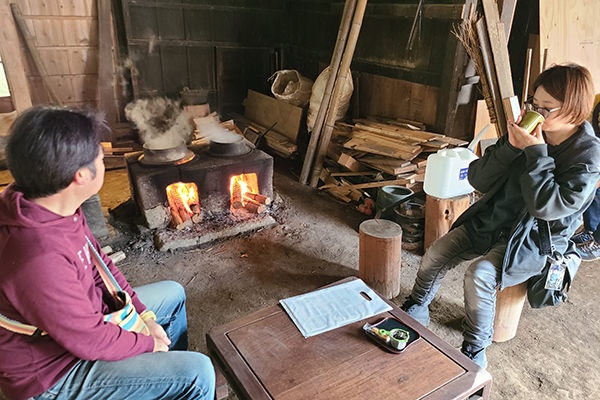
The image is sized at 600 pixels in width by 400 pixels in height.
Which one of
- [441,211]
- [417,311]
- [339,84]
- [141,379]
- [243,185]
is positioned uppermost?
[339,84]

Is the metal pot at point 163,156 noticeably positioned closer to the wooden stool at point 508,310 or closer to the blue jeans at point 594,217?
the wooden stool at point 508,310

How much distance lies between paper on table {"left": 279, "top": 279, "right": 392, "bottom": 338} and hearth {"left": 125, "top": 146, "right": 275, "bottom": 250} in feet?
6.14

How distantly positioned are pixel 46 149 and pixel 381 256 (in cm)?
216

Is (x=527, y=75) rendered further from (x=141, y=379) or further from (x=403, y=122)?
(x=141, y=379)

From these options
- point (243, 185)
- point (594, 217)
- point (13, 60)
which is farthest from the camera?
point (13, 60)

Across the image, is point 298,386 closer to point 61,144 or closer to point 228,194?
point 61,144

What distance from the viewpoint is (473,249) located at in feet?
8.01

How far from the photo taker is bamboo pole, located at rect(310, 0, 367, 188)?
4391 millimetres

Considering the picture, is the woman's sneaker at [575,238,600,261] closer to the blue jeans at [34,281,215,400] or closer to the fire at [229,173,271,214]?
the fire at [229,173,271,214]

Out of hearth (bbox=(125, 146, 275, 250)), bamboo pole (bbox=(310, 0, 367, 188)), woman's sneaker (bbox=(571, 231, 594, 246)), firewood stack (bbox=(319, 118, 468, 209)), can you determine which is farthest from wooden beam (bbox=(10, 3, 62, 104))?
woman's sneaker (bbox=(571, 231, 594, 246))

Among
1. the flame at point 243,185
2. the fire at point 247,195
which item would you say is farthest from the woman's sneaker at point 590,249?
the flame at point 243,185

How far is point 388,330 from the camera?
1801 mm

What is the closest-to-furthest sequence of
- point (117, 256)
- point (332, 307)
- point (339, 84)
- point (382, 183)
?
point (332, 307), point (117, 256), point (382, 183), point (339, 84)

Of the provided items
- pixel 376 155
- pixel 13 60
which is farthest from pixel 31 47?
pixel 376 155
